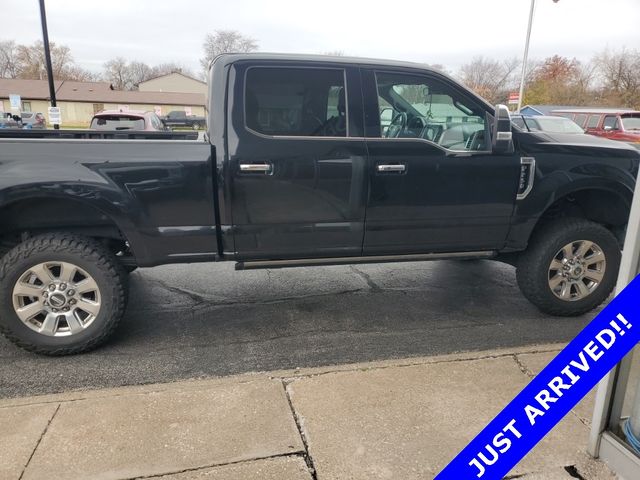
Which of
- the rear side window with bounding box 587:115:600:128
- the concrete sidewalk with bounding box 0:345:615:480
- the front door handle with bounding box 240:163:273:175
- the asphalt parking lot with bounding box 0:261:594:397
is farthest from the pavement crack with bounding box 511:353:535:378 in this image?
the rear side window with bounding box 587:115:600:128

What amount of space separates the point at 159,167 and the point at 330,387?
1763 millimetres

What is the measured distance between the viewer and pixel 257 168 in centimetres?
340

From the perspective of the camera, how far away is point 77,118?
60.9 m

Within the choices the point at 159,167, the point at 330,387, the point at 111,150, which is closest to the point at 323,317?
Result: the point at 330,387

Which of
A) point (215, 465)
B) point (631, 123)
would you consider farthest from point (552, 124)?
point (215, 465)

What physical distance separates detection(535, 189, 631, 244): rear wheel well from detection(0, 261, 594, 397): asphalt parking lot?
811mm

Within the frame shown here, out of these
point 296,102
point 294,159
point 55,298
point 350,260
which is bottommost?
point 55,298

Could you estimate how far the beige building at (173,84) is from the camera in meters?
74.9

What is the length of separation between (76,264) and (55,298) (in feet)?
0.86

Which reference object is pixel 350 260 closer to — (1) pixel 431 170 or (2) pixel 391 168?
(2) pixel 391 168

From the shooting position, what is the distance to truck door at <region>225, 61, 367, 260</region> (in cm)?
342

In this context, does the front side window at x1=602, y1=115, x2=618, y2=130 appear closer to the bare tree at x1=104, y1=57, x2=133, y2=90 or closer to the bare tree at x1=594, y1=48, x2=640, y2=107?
the bare tree at x1=594, y1=48, x2=640, y2=107

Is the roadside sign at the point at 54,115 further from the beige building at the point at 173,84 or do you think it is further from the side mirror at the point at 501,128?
the beige building at the point at 173,84

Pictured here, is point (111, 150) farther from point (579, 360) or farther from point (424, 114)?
point (579, 360)
